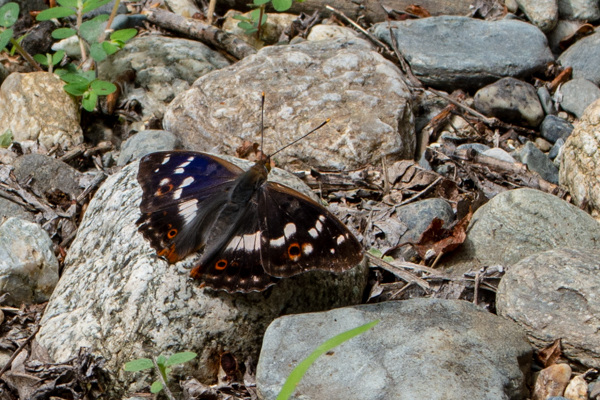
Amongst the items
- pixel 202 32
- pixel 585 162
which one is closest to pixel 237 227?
pixel 585 162

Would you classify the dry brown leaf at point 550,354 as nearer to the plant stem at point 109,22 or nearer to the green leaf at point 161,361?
the green leaf at point 161,361

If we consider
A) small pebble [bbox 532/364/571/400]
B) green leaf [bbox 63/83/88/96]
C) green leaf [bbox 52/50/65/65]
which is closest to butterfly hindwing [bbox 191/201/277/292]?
small pebble [bbox 532/364/571/400]

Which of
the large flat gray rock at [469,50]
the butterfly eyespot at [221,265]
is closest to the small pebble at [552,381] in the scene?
the butterfly eyespot at [221,265]

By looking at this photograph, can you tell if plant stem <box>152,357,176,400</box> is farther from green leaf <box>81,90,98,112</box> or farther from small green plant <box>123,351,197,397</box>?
green leaf <box>81,90,98,112</box>

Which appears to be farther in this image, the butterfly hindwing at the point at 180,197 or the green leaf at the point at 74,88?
the green leaf at the point at 74,88

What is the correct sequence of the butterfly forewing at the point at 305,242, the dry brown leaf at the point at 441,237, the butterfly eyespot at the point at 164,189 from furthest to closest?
the dry brown leaf at the point at 441,237 < the butterfly eyespot at the point at 164,189 < the butterfly forewing at the point at 305,242

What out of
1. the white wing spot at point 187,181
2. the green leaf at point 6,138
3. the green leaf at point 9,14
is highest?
the white wing spot at point 187,181

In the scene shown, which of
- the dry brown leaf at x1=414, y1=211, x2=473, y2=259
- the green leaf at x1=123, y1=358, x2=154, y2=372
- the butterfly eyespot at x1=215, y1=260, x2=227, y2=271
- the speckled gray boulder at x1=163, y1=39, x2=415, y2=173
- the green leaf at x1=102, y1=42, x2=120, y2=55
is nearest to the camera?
the green leaf at x1=123, y1=358, x2=154, y2=372
